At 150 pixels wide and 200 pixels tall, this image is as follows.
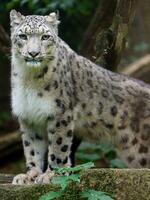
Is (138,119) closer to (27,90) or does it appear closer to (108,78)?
(108,78)

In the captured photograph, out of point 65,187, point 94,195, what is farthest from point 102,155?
point 94,195

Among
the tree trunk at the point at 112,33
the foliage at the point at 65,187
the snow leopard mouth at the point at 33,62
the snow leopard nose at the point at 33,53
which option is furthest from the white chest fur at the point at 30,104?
the foliage at the point at 65,187

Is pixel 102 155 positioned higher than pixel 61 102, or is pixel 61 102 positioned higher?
pixel 61 102

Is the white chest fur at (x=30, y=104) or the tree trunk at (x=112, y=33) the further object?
the tree trunk at (x=112, y=33)

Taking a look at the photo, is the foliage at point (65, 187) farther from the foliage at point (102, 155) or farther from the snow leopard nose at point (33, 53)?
the foliage at point (102, 155)

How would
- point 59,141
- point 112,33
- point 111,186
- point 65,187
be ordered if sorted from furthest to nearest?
point 112,33 → point 59,141 → point 111,186 → point 65,187

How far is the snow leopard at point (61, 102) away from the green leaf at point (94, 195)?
4.12ft

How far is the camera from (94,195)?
4.00 m

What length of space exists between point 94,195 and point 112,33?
3109mm

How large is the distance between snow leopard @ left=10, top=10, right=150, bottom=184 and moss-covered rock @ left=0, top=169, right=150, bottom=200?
1.01 meters

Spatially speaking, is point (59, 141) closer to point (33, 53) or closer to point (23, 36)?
point (33, 53)

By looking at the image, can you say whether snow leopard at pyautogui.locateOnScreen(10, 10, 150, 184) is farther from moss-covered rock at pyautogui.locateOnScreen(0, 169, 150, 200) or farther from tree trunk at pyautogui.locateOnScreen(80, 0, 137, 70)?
moss-covered rock at pyautogui.locateOnScreen(0, 169, 150, 200)

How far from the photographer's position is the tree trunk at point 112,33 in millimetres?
6666

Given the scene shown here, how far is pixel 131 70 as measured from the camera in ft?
32.1
